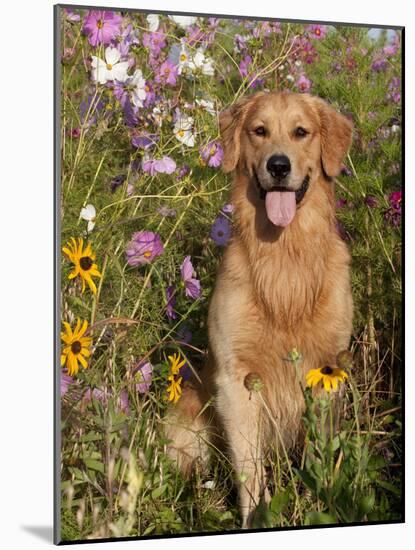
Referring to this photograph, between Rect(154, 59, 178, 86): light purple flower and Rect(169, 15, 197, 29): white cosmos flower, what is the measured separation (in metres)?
0.15

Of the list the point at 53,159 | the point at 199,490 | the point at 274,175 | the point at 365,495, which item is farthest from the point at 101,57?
the point at 365,495

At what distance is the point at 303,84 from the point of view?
4.30 meters

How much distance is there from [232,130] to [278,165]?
0.28 meters

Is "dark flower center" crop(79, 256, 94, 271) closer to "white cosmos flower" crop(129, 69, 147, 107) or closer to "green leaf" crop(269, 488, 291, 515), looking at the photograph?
"white cosmos flower" crop(129, 69, 147, 107)

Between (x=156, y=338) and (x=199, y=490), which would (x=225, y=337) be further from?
(x=199, y=490)

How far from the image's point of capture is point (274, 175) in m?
4.01

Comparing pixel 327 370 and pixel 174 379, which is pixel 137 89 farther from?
pixel 327 370

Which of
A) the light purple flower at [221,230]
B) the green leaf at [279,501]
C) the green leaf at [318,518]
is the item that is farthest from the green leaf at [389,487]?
the light purple flower at [221,230]

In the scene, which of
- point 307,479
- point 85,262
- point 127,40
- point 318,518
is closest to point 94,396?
point 85,262

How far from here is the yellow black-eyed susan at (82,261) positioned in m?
3.85

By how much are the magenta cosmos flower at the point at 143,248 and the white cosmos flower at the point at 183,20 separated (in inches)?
31.2

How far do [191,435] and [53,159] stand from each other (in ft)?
3.96

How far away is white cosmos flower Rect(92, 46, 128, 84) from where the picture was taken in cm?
398

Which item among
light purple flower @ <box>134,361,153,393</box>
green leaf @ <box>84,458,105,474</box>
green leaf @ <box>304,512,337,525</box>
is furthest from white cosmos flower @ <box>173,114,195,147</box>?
green leaf @ <box>304,512,337,525</box>
